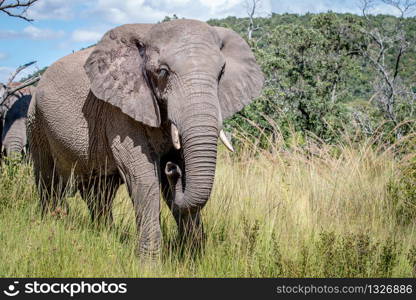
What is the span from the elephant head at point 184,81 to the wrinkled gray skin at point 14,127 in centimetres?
492

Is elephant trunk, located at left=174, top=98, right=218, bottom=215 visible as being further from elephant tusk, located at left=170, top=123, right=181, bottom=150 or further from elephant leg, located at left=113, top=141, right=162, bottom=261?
elephant leg, located at left=113, top=141, right=162, bottom=261

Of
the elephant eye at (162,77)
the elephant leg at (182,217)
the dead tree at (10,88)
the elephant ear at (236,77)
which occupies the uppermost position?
the dead tree at (10,88)

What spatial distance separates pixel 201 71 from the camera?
4.14 metres

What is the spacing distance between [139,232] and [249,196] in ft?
6.18

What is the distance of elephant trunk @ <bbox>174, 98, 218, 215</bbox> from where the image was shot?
402 cm

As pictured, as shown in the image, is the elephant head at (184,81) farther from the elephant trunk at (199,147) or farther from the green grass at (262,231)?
the green grass at (262,231)

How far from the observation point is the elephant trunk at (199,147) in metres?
4.02

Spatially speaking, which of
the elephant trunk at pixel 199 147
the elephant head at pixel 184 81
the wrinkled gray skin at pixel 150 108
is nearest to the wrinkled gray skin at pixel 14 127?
the wrinkled gray skin at pixel 150 108

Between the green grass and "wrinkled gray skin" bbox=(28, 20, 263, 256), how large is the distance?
387 millimetres

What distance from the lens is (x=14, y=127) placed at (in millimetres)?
9375

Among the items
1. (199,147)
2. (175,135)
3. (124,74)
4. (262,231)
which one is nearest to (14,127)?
(124,74)

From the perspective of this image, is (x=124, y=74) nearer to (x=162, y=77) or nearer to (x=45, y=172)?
(x=162, y=77)

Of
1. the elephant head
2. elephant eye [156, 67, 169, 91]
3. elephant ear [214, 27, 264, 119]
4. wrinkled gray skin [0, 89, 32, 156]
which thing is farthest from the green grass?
wrinkled gray skin [0, 89, 32, 156]

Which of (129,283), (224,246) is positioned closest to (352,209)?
(224,246)
